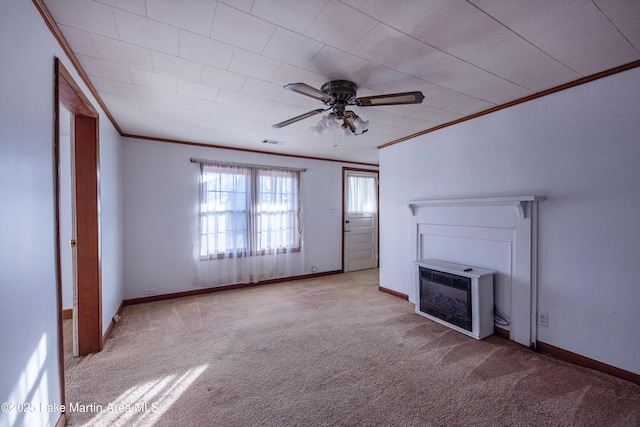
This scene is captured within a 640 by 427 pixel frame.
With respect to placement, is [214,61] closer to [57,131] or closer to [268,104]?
[268,104]

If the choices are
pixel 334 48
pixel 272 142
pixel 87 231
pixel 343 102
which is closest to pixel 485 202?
pixel 343 102

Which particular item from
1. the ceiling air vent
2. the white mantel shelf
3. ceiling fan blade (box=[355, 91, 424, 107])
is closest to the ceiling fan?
ceiling fan blade (box=[355, 91, 424, 107])

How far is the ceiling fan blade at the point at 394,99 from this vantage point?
73.7 inches

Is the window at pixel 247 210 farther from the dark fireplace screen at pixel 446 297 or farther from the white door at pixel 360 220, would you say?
the dark fireplace screen at pixel 446 297

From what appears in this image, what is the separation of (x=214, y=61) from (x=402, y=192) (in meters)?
3.00

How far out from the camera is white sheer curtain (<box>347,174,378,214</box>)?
5723 millimetres

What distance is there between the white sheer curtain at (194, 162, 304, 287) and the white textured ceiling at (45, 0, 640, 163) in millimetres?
1642

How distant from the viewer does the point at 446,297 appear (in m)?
3.01

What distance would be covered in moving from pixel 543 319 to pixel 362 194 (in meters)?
3.85

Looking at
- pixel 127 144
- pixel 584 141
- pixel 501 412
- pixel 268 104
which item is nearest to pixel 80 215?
pixel 127 144

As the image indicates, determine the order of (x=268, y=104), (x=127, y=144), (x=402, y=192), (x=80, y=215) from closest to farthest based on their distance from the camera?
(x=80, y=215) → (x=268, y=104) → (x=127, y=144) → (x=402, y=192)

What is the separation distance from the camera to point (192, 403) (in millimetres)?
1845

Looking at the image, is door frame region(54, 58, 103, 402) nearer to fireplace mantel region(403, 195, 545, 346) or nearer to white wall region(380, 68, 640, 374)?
fireplace mantel region(403, 195, 545, 346)

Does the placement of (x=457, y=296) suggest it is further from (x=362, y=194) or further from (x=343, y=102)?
(x=362, y=194)
